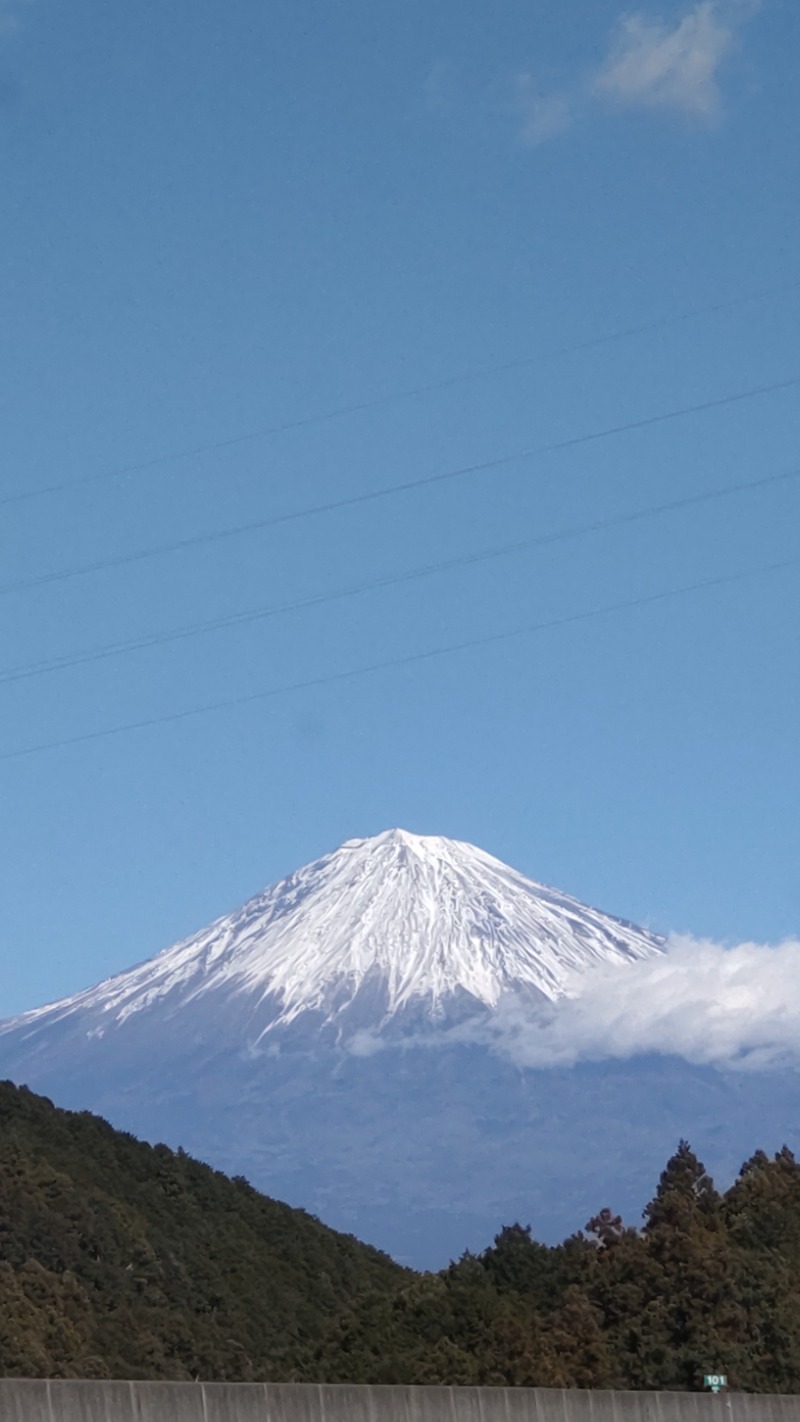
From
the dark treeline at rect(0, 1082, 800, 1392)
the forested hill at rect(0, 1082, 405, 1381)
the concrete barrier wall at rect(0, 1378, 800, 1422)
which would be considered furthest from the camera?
the forested hill at rect(0, 1082, 405, 1381)

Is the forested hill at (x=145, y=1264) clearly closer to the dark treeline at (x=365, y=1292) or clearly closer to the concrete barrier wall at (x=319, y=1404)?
the dark treeline at (x=365, y=1292)

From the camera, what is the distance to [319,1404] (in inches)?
1411

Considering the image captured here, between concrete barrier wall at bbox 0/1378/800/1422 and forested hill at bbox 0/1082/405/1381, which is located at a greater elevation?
forested hill at bbox 0/1082/405/1381

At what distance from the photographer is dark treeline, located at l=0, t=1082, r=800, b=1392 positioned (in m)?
89.9

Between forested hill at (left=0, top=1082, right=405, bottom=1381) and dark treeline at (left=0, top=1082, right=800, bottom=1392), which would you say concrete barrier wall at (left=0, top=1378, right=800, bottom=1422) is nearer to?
dark treeline at (left=0, top=1082, right=800, bottom=1392)

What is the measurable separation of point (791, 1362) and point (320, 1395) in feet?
174

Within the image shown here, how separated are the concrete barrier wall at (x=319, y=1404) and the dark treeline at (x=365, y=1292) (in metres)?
Result: 35.4

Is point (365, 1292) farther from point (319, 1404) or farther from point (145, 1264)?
point (319, 1404)

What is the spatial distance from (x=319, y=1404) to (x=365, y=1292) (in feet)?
262

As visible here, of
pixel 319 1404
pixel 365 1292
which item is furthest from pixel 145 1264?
pixel 319 1404

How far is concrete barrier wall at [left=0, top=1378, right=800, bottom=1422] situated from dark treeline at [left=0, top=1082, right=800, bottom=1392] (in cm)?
3544

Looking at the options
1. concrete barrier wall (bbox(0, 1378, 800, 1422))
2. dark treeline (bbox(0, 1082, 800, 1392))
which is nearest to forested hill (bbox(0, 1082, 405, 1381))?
dark treeline (bbox(0, 1082, 800, 1392))

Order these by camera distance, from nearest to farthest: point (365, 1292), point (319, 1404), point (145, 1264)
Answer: point (319, 1404), point (365, 1292), point (145, 1264)

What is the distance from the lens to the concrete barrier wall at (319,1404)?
30.3m
